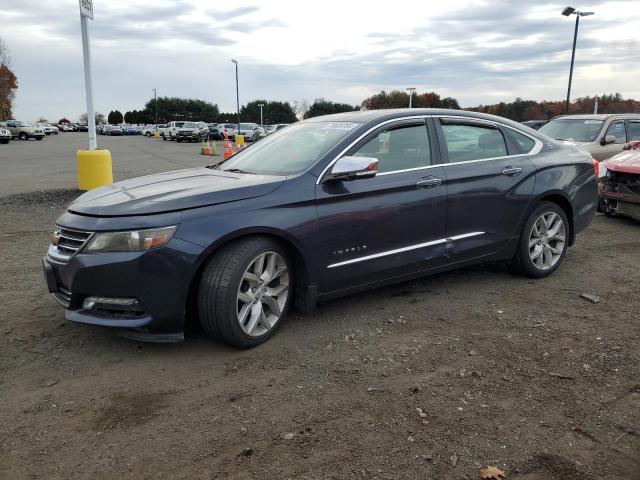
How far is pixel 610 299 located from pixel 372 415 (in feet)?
9.64

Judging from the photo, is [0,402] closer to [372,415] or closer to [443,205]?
[372,415]

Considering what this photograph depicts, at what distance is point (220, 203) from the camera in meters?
3.54

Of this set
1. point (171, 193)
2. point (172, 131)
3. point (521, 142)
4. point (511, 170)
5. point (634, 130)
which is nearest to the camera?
point (171, 193)

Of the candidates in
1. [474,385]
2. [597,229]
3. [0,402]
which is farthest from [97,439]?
[597,229]

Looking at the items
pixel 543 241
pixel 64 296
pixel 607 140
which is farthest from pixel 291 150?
pixel 607 140

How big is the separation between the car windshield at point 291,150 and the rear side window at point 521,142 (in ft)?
5.77

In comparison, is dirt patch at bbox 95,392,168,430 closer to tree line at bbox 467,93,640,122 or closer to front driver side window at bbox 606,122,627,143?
front driver side window at bbox 606,122,627,143

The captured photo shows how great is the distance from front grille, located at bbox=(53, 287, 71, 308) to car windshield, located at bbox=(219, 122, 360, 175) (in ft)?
5.32

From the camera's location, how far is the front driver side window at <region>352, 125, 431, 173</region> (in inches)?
166

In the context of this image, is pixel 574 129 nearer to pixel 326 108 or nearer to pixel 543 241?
pixel 543 241

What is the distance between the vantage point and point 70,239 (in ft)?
11.6

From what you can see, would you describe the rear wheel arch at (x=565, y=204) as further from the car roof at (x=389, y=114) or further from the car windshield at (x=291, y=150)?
the car windshield at (x=291, y=150)

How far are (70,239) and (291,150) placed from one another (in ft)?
5.95

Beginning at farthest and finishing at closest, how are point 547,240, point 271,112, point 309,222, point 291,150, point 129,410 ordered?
point 271,112 < point 547,240 < point 291,150 < point 309,222 < point 129,410
